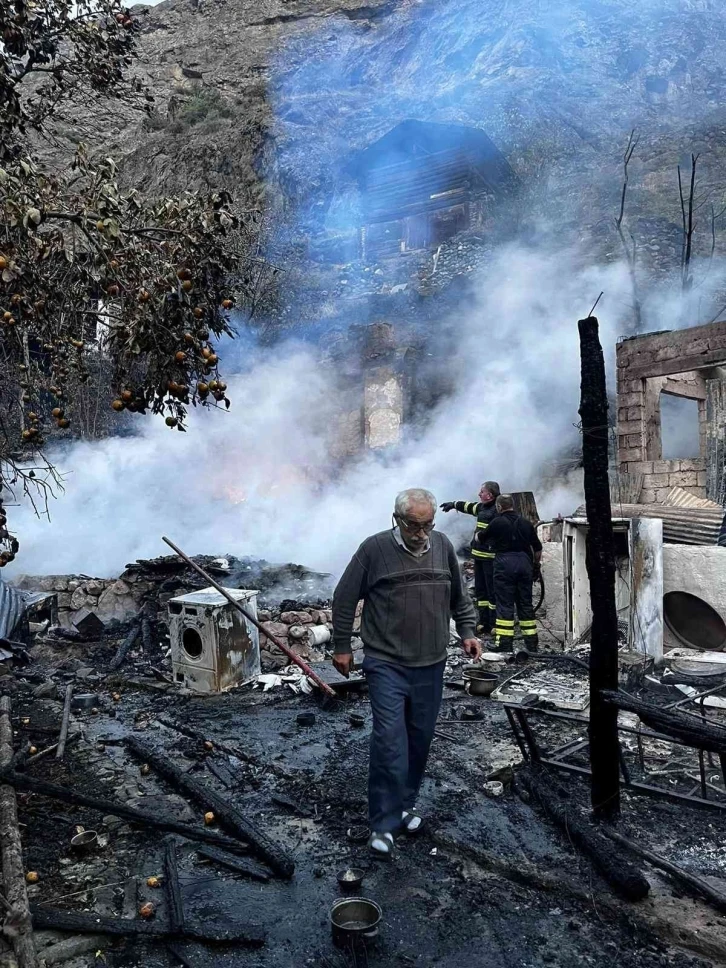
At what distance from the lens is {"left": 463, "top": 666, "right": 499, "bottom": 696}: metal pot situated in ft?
21.1

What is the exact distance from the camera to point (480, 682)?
21.1 feet

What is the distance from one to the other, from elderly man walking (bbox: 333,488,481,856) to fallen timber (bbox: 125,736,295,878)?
535 millimetres

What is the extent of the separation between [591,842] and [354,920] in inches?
53.0

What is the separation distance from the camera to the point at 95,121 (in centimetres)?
3650

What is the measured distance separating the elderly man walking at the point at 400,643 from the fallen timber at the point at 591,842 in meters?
0.84

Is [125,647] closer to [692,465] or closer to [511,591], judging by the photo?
[511,591]

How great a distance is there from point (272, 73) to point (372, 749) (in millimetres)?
39580

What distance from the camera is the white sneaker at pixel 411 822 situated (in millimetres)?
3758

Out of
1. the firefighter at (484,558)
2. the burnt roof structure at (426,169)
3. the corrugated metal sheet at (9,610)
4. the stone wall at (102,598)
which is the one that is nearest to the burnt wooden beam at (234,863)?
the firefighter at (484,558)

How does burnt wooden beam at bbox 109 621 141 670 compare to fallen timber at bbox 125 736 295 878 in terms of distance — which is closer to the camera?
fallen timber at bbox 125 736 295 878

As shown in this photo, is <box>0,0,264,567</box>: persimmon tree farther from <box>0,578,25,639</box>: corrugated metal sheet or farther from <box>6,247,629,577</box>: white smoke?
<box>6,247,629,577</box>: white smoke

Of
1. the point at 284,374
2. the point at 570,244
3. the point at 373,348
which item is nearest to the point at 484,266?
the point at 570,244

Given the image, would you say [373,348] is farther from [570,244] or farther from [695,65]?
[695,65]

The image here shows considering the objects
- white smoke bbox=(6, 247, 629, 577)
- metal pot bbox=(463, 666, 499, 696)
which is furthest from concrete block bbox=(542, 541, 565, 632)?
white smoke bbox=(6, 247, 629, 577)
